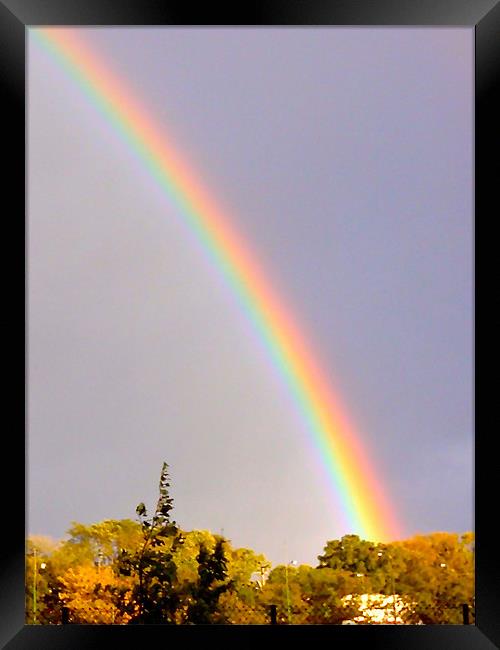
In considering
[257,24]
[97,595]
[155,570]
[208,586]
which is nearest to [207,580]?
[208,586]

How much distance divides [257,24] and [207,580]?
7.09 m

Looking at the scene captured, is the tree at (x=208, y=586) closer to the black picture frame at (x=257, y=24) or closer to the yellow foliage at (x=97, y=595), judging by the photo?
the yellow foliage at (x=97, y=595)

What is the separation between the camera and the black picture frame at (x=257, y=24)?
1182mm

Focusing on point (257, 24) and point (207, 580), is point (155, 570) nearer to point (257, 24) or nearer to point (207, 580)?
point (207, 580)

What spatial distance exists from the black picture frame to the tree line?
6149 mm

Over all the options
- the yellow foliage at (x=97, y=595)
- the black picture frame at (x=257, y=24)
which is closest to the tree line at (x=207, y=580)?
the yellow foliage at (x=97, y=595)

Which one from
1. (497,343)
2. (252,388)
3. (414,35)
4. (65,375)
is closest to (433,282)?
(252,388)

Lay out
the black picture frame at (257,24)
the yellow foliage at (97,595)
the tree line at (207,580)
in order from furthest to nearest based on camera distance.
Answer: the tree line at (207,580) → the yellow foliage at (97,595) → the black picture frame at (257,24)

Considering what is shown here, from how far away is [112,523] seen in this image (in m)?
8.38

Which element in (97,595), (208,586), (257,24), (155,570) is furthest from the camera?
(155,570)

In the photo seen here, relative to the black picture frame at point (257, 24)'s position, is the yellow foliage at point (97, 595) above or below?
below

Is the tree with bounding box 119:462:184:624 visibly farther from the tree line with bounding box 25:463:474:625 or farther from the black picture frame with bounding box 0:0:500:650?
the black picture frame with bounding box 0:0:500:650

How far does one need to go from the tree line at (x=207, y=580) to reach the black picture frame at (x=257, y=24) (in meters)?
6.15

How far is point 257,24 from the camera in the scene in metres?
1.28
